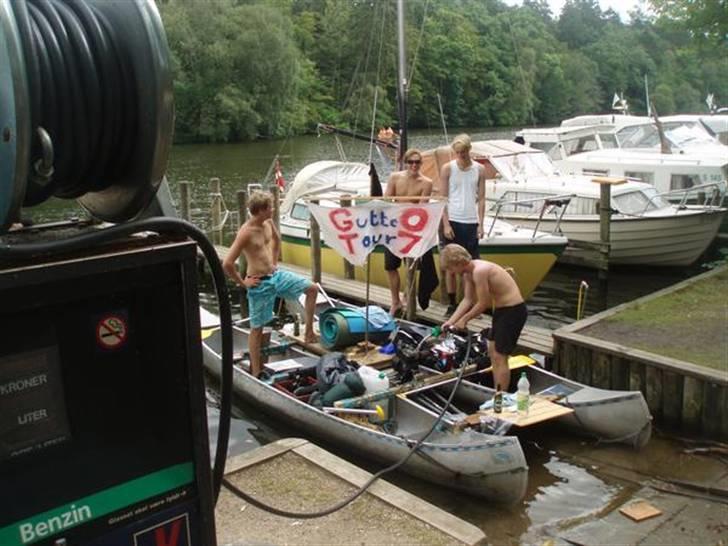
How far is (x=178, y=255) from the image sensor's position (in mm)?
2246

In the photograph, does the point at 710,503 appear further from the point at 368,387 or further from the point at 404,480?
the point at 368,387

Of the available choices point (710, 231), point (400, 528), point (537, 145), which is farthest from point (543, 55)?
point (400, 528)

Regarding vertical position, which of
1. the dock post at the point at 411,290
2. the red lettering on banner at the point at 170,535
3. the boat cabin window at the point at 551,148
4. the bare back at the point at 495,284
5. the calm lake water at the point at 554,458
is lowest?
the calm lake water at the point at 554,458

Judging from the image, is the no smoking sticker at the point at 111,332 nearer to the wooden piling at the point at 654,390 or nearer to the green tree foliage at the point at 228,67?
the wooden piling at the point at 654,390

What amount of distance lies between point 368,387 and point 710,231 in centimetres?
1167

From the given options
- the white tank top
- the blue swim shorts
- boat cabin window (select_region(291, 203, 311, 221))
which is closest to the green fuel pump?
the blue swim shorts

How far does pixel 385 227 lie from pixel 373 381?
2.21 m

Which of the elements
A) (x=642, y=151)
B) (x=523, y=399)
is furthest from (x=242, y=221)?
(x=642, y=151)

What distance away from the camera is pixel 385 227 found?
30.6ft

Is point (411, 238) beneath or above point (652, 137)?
beneath

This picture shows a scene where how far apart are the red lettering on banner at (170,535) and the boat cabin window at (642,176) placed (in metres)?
17.8

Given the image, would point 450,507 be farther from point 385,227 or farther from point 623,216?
point 623,216

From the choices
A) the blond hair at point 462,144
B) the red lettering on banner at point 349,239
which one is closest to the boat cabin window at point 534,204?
the blond hair at point 462,144

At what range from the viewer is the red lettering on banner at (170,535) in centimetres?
231
